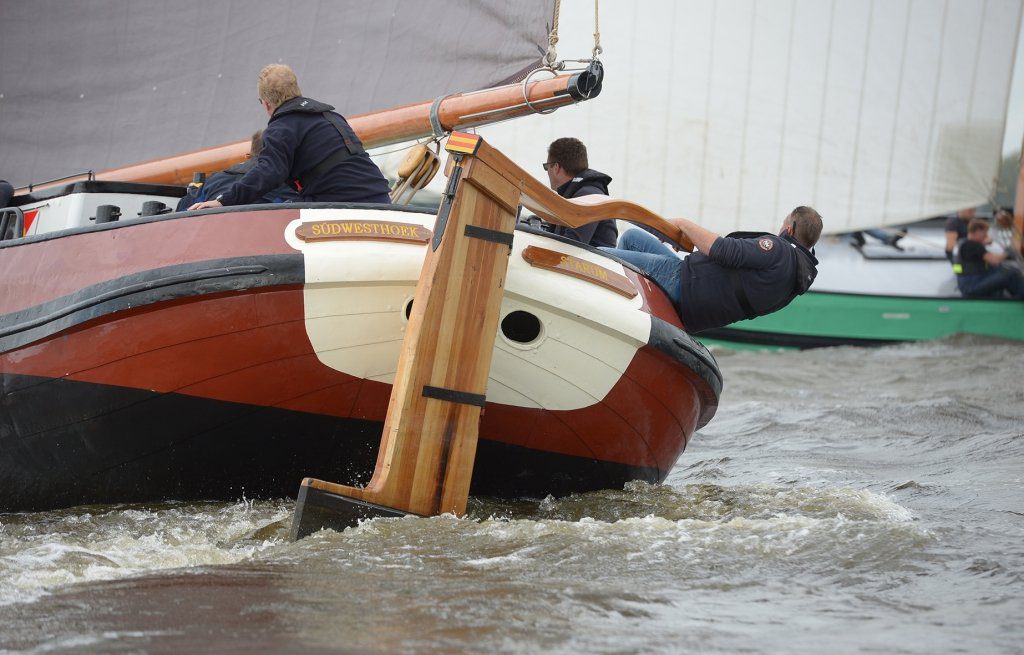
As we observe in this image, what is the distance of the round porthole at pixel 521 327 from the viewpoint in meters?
4.68

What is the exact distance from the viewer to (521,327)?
4730 millimetres

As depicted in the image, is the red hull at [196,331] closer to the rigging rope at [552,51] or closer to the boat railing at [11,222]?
the boat railing at [11,222]

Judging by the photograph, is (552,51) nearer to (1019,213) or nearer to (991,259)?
(991,259)

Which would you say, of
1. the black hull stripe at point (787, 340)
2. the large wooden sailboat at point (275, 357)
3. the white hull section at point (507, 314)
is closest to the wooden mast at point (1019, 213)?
the black hull stripe at point (787, 340)

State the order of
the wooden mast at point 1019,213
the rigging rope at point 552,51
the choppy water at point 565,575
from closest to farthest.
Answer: the choppy water at point 565,575
the rigging rope at point 552,51
the wooden mast at point 1019,213

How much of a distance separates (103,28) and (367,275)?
3.24 meters

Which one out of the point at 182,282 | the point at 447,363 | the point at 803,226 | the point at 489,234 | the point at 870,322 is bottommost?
the point at 447,363

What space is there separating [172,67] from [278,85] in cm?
208

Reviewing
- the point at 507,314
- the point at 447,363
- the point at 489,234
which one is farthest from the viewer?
the point at 507,314

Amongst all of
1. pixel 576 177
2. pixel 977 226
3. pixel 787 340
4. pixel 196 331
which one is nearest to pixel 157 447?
pixel 196 331

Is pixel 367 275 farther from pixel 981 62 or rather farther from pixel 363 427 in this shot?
pixel 981 62

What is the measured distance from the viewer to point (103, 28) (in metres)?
6.85

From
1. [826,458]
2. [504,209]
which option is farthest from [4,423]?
[826,458]

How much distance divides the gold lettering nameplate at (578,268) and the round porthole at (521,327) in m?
0.20
